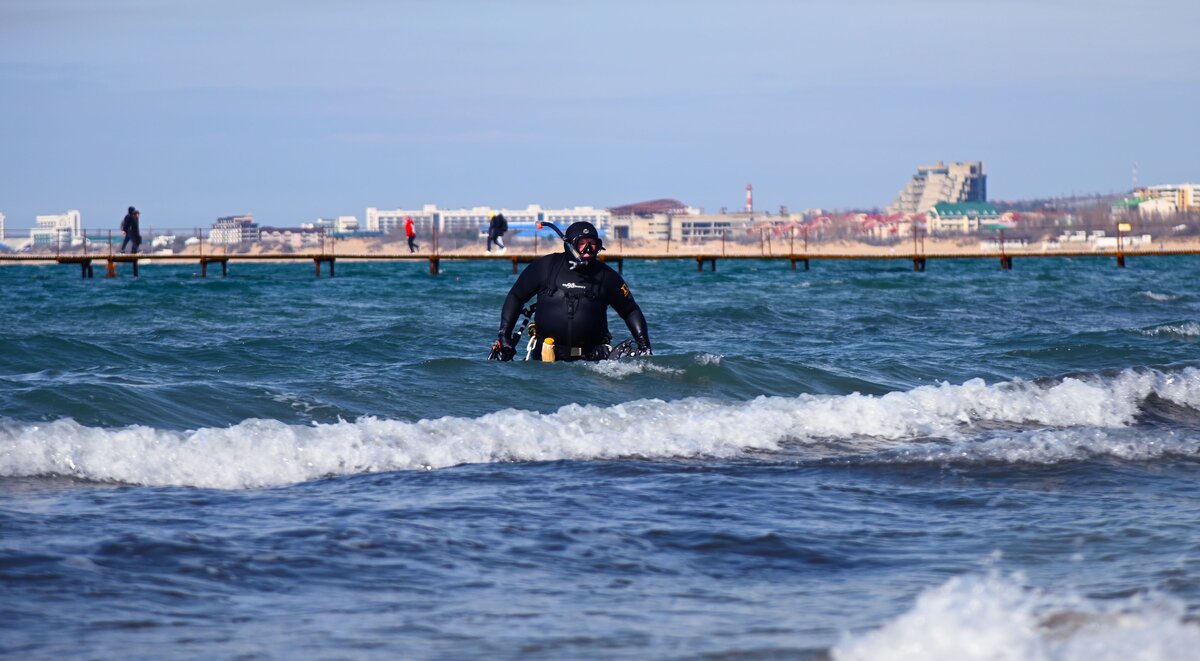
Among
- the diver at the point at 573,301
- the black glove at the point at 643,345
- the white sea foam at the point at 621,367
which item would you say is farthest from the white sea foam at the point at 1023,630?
the white sea foam at the point at 621,367

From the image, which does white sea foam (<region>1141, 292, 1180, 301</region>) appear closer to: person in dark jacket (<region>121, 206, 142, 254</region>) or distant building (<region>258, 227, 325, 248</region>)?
person in dark jacket (<region>121, 206, 142, 254</region>)

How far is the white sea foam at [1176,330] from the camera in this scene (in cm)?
1936

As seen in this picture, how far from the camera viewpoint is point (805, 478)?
310 inches

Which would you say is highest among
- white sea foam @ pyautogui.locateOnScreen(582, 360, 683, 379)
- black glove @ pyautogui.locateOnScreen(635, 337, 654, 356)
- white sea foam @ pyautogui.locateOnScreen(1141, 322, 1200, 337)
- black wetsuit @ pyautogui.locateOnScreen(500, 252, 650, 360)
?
black wetsuit @ pyautogui.locateOnScreen(500, 252, 650, 360)

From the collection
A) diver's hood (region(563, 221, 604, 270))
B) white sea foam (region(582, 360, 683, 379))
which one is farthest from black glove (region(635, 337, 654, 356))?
diver's hood (region(563, 221, 604, 270))

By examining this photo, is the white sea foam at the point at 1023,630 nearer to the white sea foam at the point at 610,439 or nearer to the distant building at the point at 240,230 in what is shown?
the white sea foam at the point at 610,439

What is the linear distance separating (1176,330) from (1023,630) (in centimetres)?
1660

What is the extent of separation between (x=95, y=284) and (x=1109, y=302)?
2982 centimetres

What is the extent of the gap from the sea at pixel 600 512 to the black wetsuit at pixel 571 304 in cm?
25

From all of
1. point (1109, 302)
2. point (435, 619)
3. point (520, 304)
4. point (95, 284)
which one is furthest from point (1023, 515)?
point (95, 284)

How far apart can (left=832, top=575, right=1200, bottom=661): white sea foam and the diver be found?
7.16 m

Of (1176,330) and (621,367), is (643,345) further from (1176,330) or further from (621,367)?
(1176,330)

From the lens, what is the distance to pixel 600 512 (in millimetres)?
6699

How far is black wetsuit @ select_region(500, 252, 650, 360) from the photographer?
1199cm
